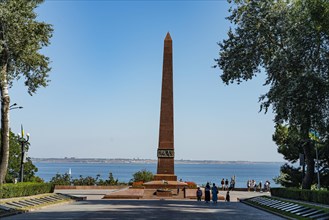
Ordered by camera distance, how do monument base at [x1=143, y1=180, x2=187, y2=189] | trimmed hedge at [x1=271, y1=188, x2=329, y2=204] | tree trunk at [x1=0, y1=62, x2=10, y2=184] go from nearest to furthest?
trimmed hedge at [x1=271, y1=188, x2=329, y2=204] → tree trunk at [x1=0, y1=62, x2=10, y2=184] → monument base at [x1=143, y1=180, x2=187, y2=189]

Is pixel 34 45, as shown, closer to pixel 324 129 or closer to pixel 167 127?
pixel 167 127

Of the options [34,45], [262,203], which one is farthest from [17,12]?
[262,203]

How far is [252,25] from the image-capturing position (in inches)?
1240

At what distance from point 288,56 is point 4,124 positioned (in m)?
20.0

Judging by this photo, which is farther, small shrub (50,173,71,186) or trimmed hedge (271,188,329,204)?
small shrub (50,173,71,186)

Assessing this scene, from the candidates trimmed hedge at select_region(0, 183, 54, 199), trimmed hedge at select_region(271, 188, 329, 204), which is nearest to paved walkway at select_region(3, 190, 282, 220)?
trimmed hedge at select_region(0, 183, 54, 199)

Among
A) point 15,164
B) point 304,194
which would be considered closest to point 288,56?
point 304,194

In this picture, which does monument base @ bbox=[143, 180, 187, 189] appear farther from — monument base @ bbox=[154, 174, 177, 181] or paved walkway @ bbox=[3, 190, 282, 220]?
paved walkway @ bbox=[3, 190, 282, 220]

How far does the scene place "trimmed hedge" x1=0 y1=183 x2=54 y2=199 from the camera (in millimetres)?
24906

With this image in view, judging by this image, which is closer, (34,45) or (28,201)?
(28,201)

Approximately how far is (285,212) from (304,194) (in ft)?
19.6

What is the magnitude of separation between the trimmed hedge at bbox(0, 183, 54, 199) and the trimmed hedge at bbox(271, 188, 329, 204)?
1737 cm

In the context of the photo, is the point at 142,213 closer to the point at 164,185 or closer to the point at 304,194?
the point at 304,194

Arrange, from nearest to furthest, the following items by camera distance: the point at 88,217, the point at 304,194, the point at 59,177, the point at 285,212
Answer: the point at 88,217 → the point at 285,212 → the point at 304,194 → the point at 59,177
